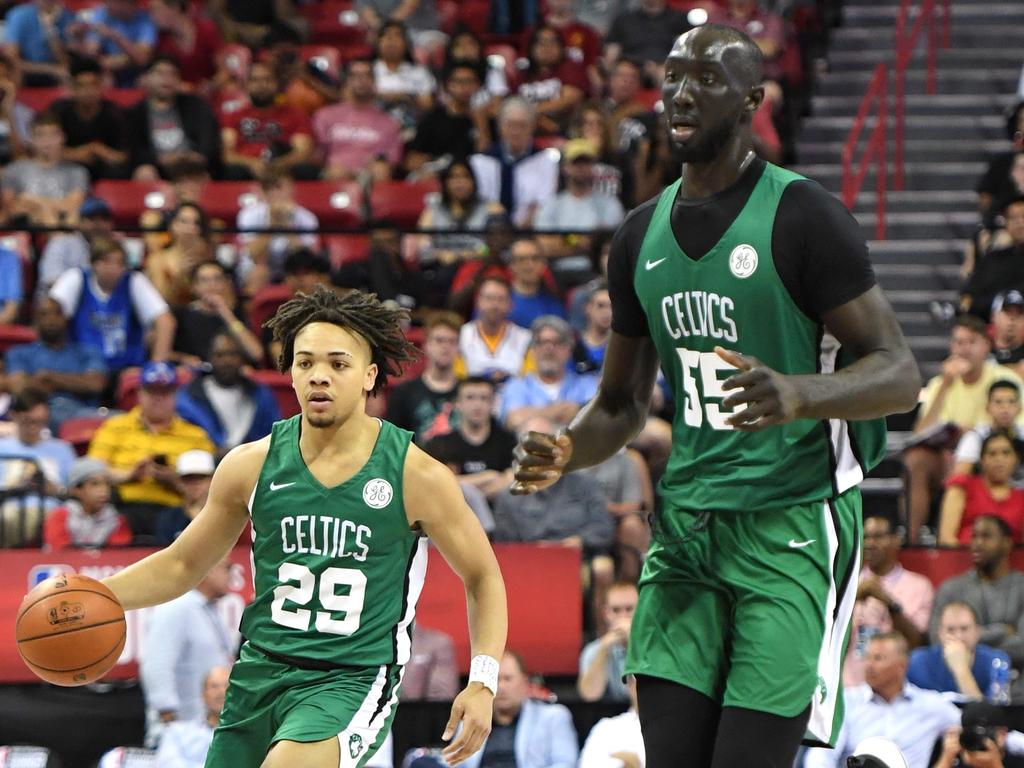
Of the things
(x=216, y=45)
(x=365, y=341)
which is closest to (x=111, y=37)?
(x=216, y=45)

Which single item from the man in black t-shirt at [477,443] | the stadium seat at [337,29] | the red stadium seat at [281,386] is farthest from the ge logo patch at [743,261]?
the stadium seat at [337,29]

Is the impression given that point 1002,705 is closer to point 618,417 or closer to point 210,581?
point 210,581

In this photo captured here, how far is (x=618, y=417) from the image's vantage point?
4891 mm

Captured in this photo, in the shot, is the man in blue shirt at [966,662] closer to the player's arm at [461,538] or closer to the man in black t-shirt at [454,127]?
the player's arm at [461,538]

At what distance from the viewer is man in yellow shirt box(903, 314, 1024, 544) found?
36.8 feet

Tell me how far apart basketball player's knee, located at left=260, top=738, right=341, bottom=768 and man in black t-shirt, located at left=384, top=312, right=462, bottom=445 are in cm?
627

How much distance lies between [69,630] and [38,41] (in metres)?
11.7

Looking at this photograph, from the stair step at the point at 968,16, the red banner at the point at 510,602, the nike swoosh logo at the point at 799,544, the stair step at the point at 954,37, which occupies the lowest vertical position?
the red banner at the point at 510,602

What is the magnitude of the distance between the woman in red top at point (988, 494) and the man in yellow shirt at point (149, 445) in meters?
4.36

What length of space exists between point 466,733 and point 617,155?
375 inches

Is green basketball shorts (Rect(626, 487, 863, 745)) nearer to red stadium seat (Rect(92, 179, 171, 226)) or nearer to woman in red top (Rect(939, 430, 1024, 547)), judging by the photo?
woman in red top (Rect(939, 430, 1024, 547))

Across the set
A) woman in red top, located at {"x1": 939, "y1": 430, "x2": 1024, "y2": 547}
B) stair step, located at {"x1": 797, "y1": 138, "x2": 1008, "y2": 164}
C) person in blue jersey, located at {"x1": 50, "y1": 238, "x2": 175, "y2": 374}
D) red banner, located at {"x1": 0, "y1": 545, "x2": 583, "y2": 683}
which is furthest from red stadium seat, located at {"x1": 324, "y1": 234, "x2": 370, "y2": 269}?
woman in red top, located at {"x1": 939, "y1": 430, "x2": 1024, "y2": 547}

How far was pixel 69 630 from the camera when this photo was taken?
5023mm

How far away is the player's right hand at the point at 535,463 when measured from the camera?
4.51 metres
